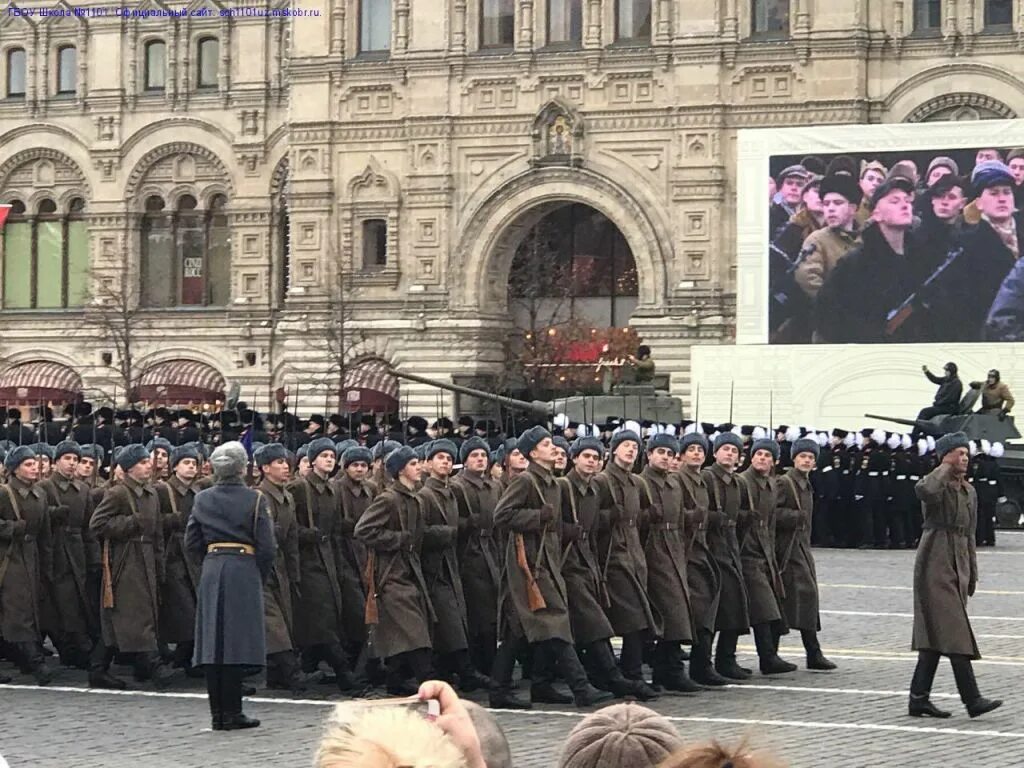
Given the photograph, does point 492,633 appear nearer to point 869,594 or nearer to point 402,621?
point 402,621

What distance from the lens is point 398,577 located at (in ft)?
47.4

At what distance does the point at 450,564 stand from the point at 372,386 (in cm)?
3487

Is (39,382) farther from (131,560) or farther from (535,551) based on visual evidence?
(535,551)

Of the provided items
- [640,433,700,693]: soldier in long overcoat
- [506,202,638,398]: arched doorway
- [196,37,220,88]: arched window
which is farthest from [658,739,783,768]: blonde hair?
[196,37,220,88]: arched window

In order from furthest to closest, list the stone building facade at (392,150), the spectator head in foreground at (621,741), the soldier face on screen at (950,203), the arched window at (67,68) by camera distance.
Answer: the arched window at (67,68)
the stone building facade at (392,150)
the soldier face on screen at (950,203)
the spectator head in foreground at (621,741)

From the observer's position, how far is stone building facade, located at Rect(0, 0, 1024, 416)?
4647 centimetres

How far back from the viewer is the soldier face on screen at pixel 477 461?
1523cm

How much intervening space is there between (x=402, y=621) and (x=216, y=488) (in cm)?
162

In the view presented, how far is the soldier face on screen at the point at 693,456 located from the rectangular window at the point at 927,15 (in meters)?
31.8

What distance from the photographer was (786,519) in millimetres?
16422

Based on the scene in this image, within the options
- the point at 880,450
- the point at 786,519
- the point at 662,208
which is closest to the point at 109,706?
the point at 786,519

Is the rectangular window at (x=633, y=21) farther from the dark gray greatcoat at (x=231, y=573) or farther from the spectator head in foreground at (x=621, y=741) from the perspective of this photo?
the spectator head in foreground at (x=621, y=741)

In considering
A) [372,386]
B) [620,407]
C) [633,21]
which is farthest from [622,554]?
[372,386]

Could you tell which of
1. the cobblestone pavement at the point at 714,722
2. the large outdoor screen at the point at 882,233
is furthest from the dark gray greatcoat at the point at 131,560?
the large outdoor screen at the point at 882,233
